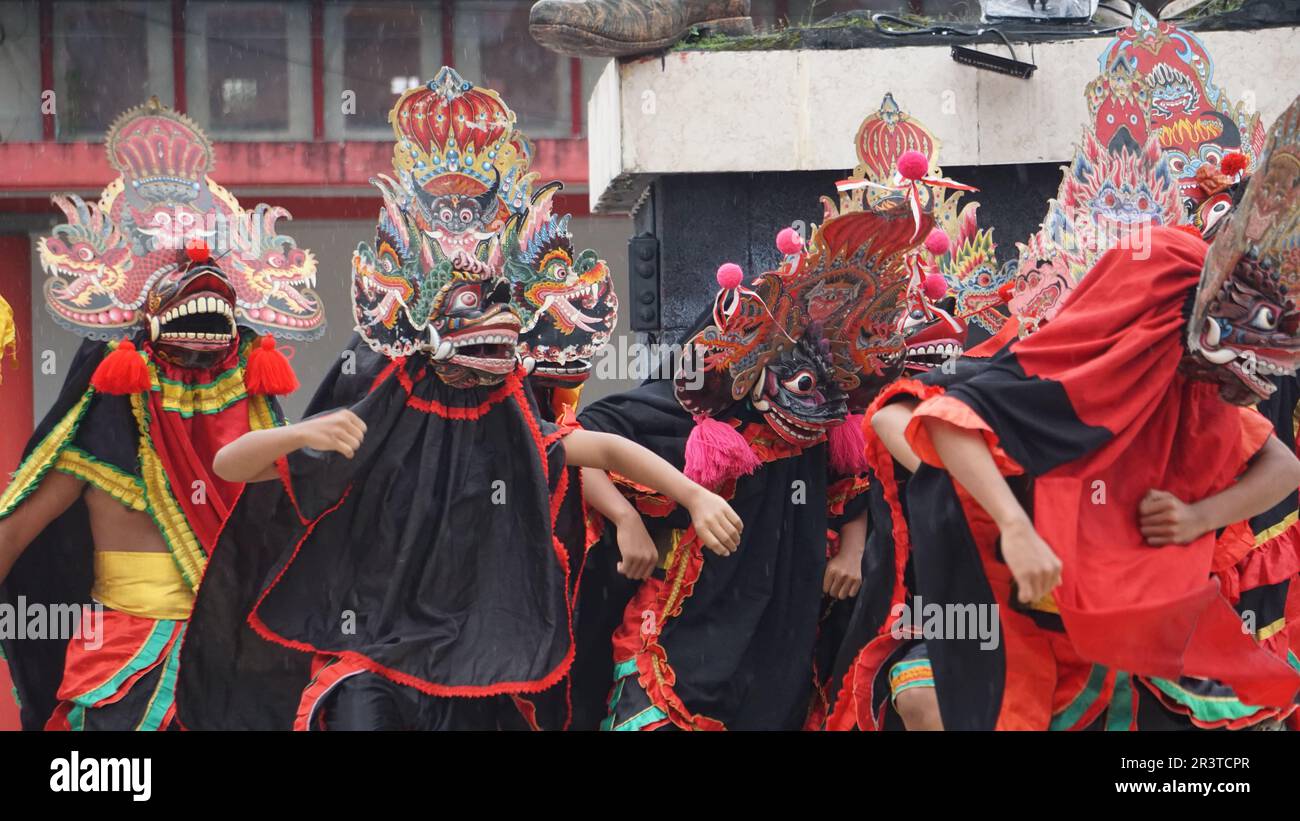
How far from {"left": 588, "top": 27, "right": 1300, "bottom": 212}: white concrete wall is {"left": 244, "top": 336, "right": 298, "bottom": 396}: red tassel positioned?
9.52 feet

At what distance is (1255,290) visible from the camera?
3727 millimetres

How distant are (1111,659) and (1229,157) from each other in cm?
215

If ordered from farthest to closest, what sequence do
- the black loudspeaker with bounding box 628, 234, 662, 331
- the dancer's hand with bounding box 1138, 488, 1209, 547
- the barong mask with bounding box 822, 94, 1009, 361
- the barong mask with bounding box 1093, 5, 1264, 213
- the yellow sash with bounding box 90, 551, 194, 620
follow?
1. the black loudspeaker with bounding box 628, 234, 662, 331
2. the barong mask with bounding box 1093, 5, 1264, 213
3. the yellow sash with bounding box 90, 551, 194, 620
4. the barong mask with bounding box 822, 94, 1009, 361
5. the dancer's hand with bounding box 1138, 488, 1209, 547

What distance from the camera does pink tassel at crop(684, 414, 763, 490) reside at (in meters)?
5.09

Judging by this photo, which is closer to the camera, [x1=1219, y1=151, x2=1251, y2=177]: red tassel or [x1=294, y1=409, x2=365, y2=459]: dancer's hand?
[x1=294, y1=409, x2=365, y2=459]: dancer's hand

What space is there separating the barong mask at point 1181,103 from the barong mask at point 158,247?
8.10 feet

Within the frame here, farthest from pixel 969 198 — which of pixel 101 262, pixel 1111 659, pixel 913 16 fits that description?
pixel 1111 659

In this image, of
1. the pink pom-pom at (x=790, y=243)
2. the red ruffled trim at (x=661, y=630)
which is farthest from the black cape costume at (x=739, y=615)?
the pink pom-pom at (x=790, y=243)

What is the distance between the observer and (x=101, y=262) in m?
5.36

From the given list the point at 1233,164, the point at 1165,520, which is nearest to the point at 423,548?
the point at 1165,520

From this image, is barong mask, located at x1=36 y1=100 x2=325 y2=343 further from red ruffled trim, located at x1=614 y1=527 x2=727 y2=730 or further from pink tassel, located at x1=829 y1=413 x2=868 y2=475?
pink tassel, located at x1=829 y1=413 x2=868 y2=475

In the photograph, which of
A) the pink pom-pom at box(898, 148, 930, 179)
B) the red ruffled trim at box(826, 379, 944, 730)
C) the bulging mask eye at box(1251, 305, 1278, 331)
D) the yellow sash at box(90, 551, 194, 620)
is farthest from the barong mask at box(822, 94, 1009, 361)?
the yellow sash at box(90, 551, 194, 620)

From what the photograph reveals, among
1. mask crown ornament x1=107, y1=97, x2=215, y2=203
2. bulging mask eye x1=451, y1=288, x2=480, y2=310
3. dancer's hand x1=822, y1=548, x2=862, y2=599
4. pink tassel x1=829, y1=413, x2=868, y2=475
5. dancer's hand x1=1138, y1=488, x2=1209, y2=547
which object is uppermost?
mask crown ornament x1=107, y1=97, x2=215, y2=203
